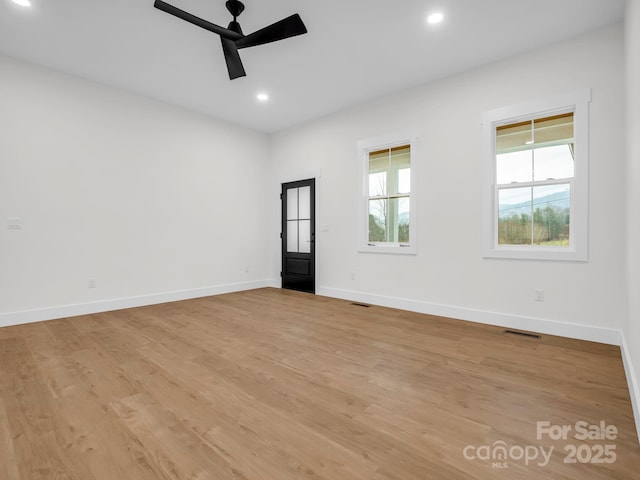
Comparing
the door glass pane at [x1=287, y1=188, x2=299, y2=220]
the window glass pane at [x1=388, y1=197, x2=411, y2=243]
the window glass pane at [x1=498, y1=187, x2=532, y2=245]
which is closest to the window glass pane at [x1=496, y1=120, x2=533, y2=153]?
the window glass pane at [x1=498, y1=187, x2=532, y2=245]

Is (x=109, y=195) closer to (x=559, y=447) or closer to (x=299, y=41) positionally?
(x=299, y=41)

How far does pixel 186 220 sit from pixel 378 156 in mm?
3323

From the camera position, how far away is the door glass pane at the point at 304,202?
585 centimetres

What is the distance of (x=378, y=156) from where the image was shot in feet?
16.4

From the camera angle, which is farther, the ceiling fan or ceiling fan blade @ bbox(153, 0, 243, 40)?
the ceiling fan

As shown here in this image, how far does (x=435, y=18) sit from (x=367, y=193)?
247 cm

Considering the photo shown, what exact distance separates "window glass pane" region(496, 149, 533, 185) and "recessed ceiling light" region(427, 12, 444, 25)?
5.60 feet

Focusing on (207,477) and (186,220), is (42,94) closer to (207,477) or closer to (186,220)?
(186,220)

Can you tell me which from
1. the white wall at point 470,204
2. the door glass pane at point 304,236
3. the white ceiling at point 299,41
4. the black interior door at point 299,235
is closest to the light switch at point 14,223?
the white ceiling at point 299,41

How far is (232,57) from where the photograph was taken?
10.2 feet

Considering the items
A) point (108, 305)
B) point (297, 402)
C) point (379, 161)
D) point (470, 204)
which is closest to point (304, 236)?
point (379, 161)

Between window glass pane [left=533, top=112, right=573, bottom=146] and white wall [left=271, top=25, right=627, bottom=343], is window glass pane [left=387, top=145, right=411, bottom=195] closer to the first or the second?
white wall [left=271, top=25, right=627, bottom=343]

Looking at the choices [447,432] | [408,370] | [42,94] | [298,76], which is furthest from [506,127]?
[42,94]

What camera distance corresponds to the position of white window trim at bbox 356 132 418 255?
4380mm
